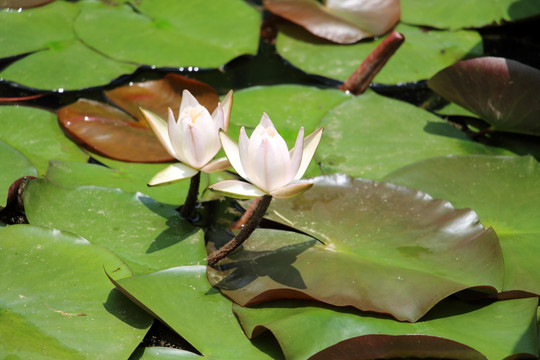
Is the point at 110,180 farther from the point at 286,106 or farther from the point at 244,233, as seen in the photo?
the point at 286,106

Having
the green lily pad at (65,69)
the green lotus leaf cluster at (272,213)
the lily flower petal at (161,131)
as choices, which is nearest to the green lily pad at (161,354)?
the green lotus leaf cluster at (272,213)

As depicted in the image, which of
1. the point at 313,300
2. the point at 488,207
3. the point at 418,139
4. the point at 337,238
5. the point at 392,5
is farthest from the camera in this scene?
the point at 392,5

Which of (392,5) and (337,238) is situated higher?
(392,5)

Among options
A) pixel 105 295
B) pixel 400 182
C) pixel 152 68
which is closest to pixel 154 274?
pixel 105 295

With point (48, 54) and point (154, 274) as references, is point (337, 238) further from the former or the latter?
point (48, 54)

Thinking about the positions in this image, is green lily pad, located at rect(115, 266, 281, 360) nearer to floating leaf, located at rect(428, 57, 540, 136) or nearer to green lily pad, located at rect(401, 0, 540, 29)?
floating leaf, located at rect(428, 57, 540, 136)

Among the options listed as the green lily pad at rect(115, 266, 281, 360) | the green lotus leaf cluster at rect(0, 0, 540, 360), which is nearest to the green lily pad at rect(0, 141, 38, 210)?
the green lotus leaf cluster at rect(0, 0, 540, 360)

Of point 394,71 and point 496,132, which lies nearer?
point 496,132
